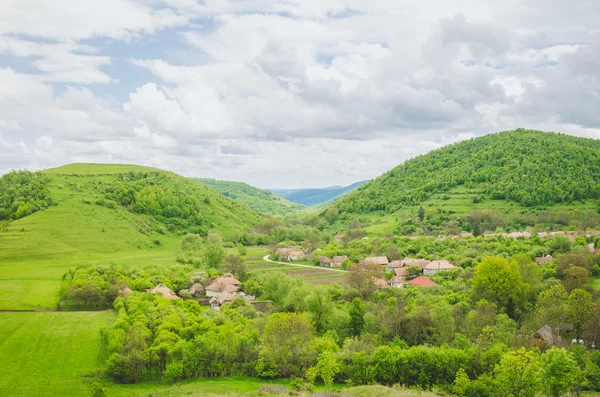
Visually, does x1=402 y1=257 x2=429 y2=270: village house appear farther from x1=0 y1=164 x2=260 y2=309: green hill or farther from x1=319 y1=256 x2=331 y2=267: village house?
x1=0 y1=164 x2=260 y2=309: green hill

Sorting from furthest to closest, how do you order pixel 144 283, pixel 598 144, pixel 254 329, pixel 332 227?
pixel 598 144, pixel 332 227, pixel 144 283, pixel 254 329

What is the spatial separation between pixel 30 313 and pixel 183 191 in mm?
115120

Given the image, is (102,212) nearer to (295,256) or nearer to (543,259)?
(295,256)

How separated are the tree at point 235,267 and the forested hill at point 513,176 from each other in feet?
303

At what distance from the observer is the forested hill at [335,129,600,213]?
469 ft

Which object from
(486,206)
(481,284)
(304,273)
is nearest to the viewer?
(481,284)

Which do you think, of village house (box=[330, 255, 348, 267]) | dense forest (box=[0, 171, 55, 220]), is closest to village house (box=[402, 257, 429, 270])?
village house (box=[330, 255, 348, 267])

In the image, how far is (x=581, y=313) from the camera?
45312mm

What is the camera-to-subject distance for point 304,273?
9162 centimetres

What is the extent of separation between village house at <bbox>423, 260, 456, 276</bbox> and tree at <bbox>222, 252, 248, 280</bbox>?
3409cm

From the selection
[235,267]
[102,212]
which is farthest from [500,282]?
[102,212]

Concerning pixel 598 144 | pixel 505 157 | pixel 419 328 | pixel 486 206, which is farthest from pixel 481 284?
pixel 598 144

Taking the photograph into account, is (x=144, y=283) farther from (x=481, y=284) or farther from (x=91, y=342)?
(x=481, y=284)

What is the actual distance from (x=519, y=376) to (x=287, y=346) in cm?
2044
